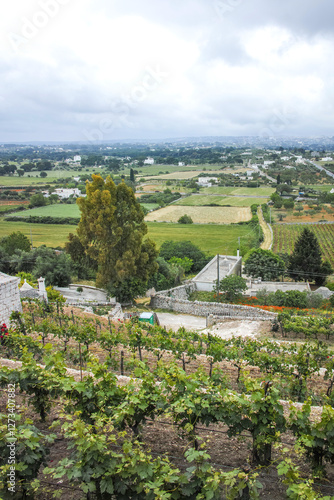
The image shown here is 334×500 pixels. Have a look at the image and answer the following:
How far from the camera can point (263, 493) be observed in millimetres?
6281

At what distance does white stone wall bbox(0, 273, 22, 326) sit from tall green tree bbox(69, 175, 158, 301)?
31.5 ft

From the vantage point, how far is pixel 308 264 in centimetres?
4062

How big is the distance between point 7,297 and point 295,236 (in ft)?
189

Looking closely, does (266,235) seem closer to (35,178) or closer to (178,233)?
(178,233)

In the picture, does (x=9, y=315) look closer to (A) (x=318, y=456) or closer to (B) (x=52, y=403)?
(B) (x=52, y=403)

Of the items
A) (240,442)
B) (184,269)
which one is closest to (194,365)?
(240,442)

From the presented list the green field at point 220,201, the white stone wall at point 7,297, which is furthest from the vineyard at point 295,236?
the white stone wall at point 7,297

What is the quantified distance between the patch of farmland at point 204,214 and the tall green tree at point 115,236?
49.7m

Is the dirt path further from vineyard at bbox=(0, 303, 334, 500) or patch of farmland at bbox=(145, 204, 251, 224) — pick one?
vineyard at bbox=(0, 303, 334, 500)

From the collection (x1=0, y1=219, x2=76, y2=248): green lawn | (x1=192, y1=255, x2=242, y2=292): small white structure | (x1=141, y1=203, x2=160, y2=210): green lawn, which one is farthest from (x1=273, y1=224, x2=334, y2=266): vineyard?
(x1=0, y1=219, x2=76, y2=248): green lawn

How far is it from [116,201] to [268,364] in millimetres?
16449

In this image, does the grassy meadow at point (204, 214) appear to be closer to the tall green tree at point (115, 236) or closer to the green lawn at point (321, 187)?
the green lawn at point (321, 187)

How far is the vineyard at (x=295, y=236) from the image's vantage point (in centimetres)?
5571

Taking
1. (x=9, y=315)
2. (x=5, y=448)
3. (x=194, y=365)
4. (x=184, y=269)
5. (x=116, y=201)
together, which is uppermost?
(x=116, y=201)
